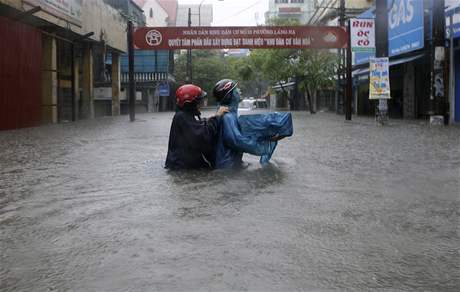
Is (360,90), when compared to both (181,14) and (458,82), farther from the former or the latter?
(181,14)

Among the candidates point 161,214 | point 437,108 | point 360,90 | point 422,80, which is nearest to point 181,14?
point 360,90

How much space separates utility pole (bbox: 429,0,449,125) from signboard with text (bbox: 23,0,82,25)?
40.5 feet

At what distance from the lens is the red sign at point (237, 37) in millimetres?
22484

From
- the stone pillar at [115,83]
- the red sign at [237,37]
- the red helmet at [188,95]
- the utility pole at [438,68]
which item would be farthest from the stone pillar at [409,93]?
the red helmet at [188,95]

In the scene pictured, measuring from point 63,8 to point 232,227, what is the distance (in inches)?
754

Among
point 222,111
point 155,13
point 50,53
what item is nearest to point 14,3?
point 50,53

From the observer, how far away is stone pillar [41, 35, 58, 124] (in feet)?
73.1

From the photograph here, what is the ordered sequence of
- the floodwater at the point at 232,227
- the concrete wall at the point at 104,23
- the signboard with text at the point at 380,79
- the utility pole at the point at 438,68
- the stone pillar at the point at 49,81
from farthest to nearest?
the concrete wall at the point at 104,23 → the stone pillar at the point at 49,81 → the signboard with text at the point at 380,79 → the utility pole at the point at 438,68 → the floodwater at the point at 232,227

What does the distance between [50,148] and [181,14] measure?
8087 centimetres

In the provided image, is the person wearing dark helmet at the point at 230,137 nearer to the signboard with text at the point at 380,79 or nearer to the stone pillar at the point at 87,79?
the signboard with text at the point at 380,79

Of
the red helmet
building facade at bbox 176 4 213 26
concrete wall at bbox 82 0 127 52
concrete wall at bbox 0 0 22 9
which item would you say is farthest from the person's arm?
building facade at bbox 176 4 213 26

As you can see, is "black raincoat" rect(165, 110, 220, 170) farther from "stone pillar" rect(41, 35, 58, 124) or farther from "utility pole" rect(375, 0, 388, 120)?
"stone pillar" rect(41, 35, 58, 124)

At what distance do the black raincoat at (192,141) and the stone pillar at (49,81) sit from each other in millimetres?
16178

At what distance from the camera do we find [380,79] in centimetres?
1888
